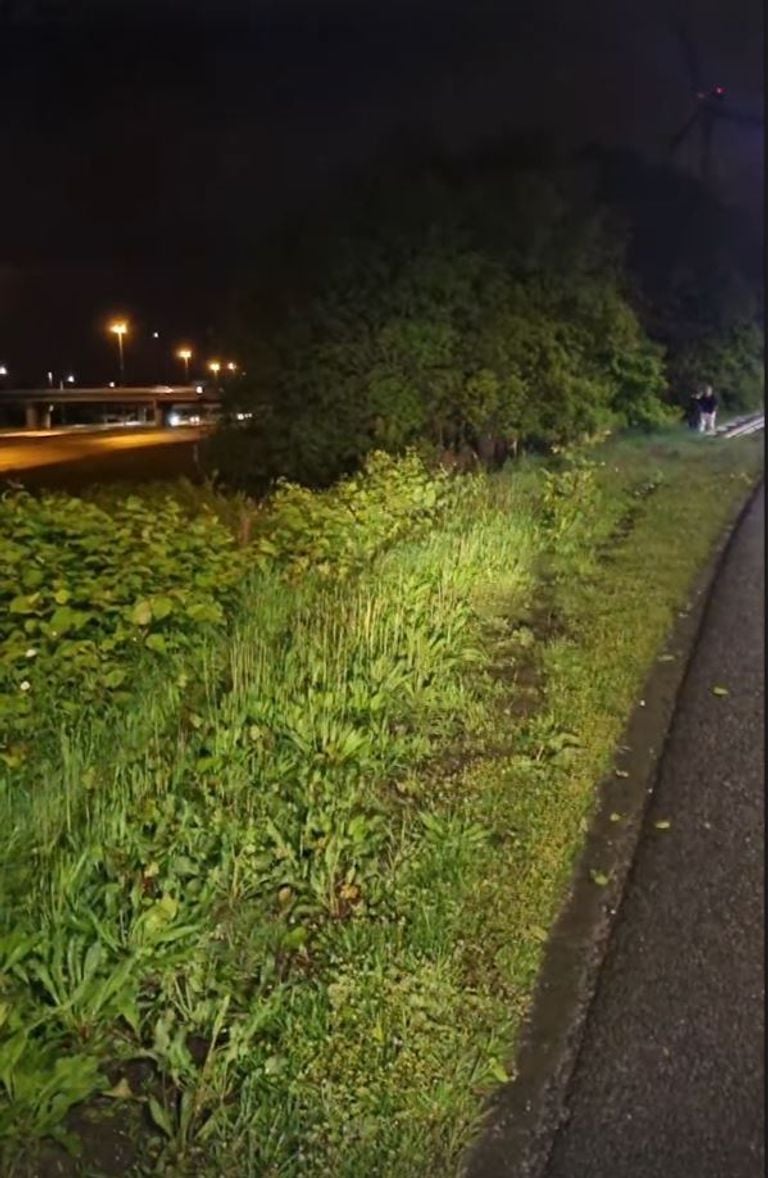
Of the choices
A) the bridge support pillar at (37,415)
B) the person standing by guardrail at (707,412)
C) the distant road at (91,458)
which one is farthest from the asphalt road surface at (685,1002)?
the bridge support pillar at (37,415)

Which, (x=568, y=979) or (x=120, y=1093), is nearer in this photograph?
(x=120, y=1093)

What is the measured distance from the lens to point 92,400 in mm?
68125

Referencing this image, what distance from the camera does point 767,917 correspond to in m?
3.88

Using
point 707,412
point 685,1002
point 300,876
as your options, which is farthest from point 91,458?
point 685,1002

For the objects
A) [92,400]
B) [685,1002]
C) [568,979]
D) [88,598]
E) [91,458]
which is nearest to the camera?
[685,1002]

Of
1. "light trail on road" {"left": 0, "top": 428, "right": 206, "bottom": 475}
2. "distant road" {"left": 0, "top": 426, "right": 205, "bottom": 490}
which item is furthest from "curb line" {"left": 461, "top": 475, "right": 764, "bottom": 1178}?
"light trail on road" {"left": 0, "top": 428, "right": 206, "bottom": 475}

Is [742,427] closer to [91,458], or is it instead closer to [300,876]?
[91,458]

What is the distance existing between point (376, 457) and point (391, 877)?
786cm

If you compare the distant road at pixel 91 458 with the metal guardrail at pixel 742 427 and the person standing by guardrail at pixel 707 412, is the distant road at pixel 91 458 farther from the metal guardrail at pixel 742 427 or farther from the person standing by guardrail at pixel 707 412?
the metal guardrail at pixel 742 427

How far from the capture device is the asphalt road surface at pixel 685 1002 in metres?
2.79

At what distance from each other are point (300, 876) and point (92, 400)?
222ft

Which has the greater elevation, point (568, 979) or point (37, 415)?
point (37, 415)

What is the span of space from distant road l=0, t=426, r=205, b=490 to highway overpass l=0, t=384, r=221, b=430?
56.0 ft

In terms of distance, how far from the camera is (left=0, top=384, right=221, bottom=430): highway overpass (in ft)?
207
